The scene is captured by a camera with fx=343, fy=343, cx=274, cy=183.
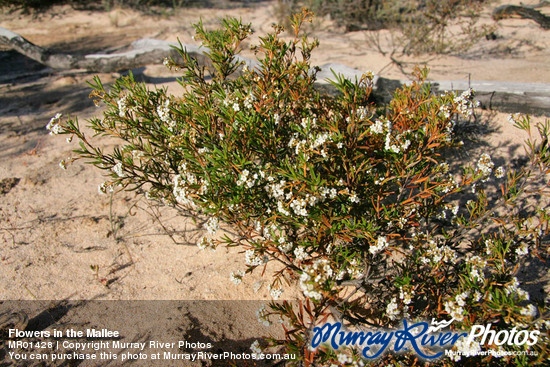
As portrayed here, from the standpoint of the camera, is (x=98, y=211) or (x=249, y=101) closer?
(x=249, y=101)

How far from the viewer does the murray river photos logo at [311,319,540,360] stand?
2092mm

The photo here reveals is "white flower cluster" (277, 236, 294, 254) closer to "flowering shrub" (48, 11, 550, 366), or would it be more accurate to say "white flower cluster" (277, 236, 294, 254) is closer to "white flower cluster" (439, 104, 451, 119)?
"flowering shrub" (48, 11, 550, 366)

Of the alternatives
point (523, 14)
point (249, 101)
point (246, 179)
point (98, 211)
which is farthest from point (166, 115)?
point (523, 14)

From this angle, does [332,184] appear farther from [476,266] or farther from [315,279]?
[476,266]

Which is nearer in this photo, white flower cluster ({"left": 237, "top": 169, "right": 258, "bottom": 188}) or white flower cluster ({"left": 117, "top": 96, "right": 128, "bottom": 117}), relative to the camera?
white flower cluster ({"left": 237, "top": 169, "right": 258, "bottom": 188})

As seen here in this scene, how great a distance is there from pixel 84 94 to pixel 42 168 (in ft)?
7.61

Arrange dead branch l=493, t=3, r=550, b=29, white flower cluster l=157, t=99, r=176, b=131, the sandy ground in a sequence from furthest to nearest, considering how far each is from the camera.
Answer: dead branch l=493, t=3, r=550, b=29 → the sandy ground → white flower cluster l=157, t=99, r=176, b=131

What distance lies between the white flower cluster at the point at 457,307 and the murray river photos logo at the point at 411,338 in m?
0.14

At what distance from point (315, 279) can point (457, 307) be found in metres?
0.87

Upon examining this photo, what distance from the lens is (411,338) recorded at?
2.38m

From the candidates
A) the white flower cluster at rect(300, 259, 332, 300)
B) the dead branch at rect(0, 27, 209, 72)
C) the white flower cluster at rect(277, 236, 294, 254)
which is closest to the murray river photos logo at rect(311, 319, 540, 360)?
the white flower cluster at rect(300, 259, 332, 300)

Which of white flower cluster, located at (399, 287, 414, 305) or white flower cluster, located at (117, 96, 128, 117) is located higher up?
white flower cluster, located at (117, 96, 128, 117)

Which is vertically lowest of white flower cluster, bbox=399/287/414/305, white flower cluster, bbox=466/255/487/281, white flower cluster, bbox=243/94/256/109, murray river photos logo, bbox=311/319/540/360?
murray river photos logo, bbox=311/319/540/360

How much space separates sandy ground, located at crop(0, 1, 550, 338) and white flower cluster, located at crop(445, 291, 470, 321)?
139 cm
